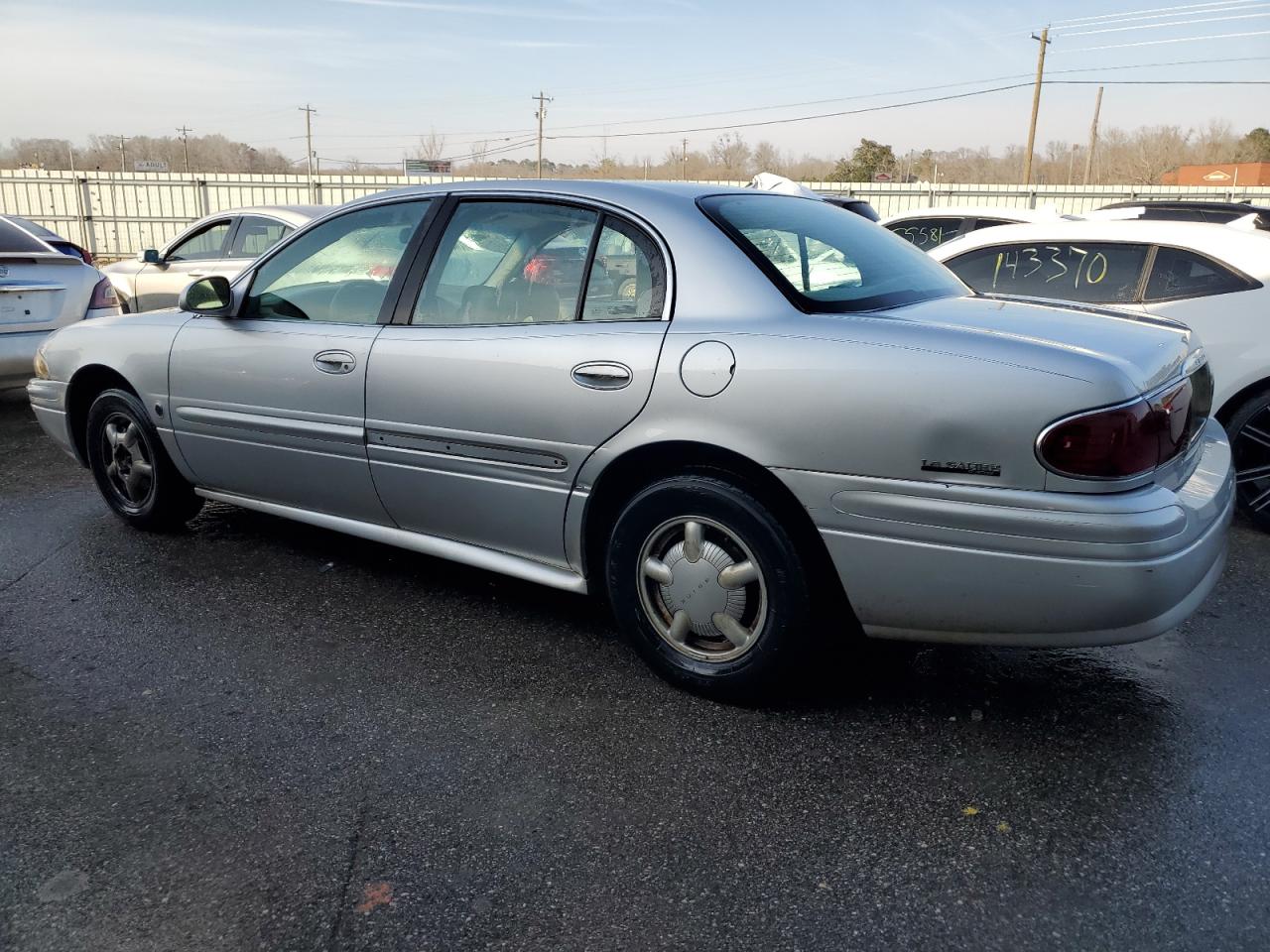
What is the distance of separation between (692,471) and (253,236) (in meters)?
8.34

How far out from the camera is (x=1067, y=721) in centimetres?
298

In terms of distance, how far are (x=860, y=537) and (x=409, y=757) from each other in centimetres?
137

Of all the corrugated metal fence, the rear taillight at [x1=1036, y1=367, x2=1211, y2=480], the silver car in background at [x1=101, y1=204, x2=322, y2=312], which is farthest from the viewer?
the corrugated metal fence

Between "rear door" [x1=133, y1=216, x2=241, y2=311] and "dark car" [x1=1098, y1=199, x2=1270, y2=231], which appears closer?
"dark car" [x1=1098, y1=199, x2=1270, y2=231]

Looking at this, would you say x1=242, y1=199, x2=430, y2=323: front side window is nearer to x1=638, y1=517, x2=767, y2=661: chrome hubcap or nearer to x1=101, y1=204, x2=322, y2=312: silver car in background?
x1=638, y1=517, x2=767, y2=661: chrome hubcap

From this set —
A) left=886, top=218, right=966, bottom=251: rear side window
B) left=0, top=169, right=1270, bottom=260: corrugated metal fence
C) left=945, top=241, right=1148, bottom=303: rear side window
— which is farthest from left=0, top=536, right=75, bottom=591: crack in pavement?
left=0, top=169, right=1270, bottom=260: corrugated metal fence

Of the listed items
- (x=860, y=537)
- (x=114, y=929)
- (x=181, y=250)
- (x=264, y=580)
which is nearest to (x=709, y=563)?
(x=860, y=537)

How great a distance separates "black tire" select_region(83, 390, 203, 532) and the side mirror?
0.65m

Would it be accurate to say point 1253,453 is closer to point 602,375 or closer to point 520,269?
point 602,375

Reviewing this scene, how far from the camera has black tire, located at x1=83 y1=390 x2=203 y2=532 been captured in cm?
450

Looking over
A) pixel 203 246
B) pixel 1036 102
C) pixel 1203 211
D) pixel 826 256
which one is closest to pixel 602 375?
pixel 826 256

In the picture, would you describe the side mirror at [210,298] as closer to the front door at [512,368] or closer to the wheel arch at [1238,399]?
the front door at [512,368]

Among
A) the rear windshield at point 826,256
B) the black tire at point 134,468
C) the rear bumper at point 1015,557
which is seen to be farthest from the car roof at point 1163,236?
the black tire at point 134,468

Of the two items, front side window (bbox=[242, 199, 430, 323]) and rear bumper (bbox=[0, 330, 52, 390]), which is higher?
front side window (bbox=[242, 199, 430, 323])
